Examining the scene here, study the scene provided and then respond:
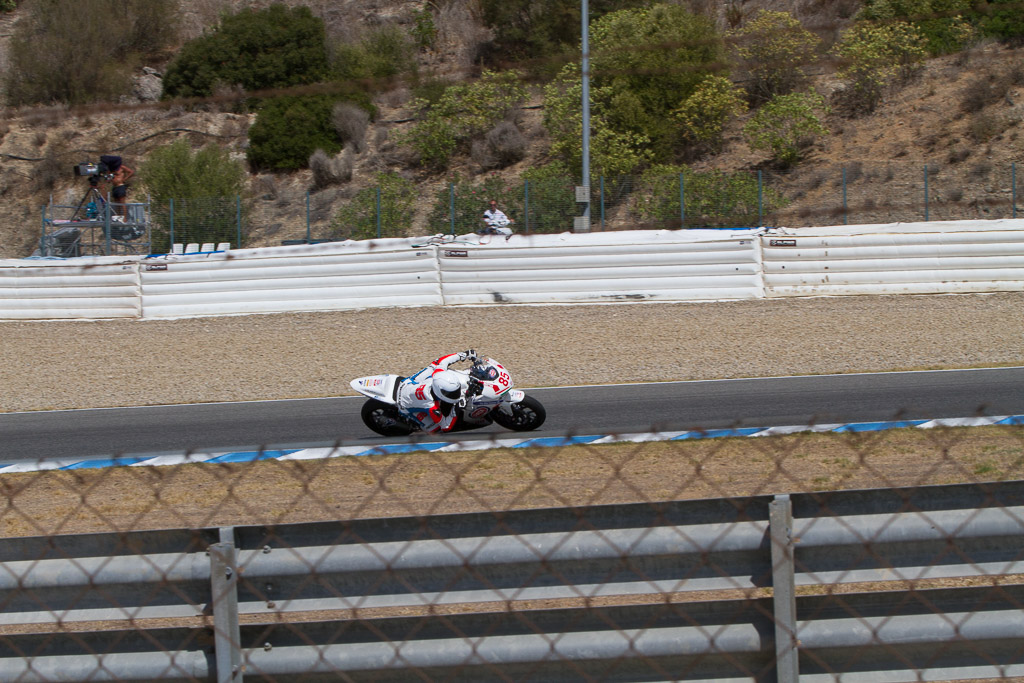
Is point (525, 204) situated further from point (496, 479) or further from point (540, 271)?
point (496, 479)

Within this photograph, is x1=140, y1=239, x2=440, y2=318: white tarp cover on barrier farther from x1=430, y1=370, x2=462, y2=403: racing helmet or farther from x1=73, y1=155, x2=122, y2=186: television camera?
x1=430, y1=370, x2=462, y2=403: racing helmet

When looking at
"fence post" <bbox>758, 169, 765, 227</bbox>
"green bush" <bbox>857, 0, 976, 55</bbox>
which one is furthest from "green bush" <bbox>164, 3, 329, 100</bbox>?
"fence post" <bbox>758, 169, 765, 227</bbox>

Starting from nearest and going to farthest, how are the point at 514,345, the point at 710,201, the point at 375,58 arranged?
1. the point at 514,345
2. the point at 710,201
3. the point at 375,58

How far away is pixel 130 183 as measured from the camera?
116 ft

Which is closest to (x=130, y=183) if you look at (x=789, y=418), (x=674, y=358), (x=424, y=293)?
(x=424, y=293)

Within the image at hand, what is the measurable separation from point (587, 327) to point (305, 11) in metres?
30.1

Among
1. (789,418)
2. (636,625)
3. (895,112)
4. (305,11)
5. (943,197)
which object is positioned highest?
(305,11)

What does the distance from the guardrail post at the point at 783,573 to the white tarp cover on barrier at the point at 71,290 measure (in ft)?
56.5

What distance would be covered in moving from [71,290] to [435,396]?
1195cm

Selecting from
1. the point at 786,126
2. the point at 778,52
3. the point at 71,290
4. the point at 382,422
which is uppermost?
the point at 778,52

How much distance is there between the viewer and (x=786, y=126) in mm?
29891

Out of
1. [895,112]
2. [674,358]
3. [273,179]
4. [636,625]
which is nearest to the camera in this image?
[636,625]

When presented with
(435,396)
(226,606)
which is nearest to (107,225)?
(435,396)

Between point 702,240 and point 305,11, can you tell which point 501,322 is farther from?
point 305,11
